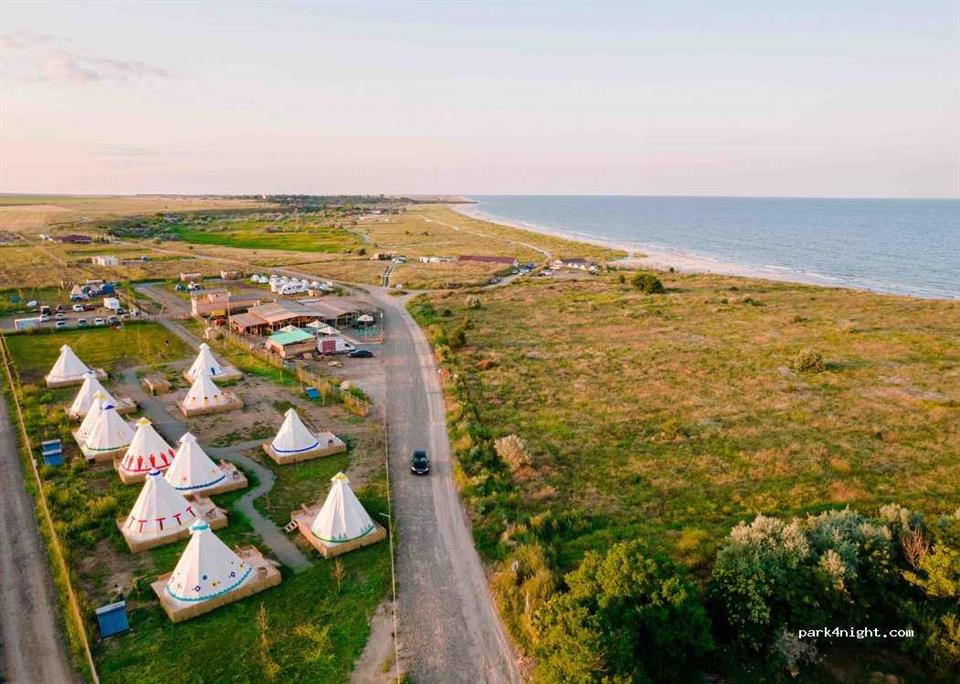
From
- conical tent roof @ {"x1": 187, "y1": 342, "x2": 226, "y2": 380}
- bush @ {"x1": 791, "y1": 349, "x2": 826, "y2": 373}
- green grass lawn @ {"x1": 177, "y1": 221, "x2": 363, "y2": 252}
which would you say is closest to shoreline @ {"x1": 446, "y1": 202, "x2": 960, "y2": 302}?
bush @ {"x1": 791, "y1": 349, "x2": 826, "y2": 373}

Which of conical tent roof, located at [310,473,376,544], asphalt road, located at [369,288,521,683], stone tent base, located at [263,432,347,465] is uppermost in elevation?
conical tent roof, located at [310,473,376,544]

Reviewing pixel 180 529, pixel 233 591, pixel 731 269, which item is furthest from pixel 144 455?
pixel 731 269

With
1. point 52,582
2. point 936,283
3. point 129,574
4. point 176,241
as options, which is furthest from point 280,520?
point 176,241

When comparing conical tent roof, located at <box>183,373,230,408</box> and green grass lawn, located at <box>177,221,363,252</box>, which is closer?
conical tent roof, located at <box>183,373,230,408</box>

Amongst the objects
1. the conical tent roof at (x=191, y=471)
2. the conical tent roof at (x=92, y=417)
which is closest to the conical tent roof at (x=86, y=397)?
the conical tent roof at (x=92, y=417)

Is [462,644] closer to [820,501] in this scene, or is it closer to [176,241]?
[820,501]

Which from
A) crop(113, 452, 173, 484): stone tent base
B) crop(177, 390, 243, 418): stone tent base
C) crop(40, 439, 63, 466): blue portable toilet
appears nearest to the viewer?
crop(113, 452, 173, 484): stone tent base

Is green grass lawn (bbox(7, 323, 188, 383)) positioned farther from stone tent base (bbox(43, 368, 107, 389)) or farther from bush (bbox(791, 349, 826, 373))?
bush (bbox(791, 349, 826, 373))
